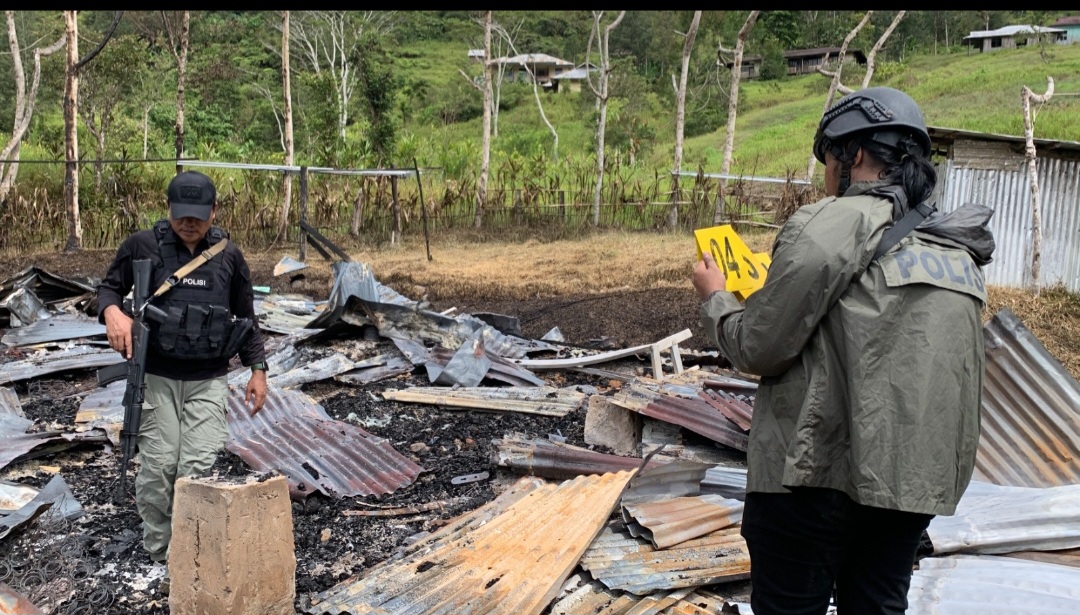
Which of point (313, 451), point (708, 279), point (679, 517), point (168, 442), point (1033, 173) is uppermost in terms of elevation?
point (1033, 173)

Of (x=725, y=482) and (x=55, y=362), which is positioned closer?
(x=725, y=482)

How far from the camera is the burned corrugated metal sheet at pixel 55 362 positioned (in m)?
7.27

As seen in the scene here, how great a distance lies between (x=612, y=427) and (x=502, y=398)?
1.37 m

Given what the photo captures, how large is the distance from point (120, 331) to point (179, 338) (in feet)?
0.77

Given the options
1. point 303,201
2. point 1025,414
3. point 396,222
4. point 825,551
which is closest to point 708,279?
point 825,551

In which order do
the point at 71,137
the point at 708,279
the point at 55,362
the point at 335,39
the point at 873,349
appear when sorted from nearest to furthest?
the point at 873,349, the point at 708,279, the point at 55,362, the point at 71,137, the point at 335,39

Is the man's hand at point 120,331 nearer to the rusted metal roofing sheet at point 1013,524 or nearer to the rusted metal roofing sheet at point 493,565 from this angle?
the rusted metal roofing sheet at point 493,565

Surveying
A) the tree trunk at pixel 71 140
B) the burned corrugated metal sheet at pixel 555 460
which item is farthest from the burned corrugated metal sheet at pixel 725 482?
the tree trunk at pixel 71 140

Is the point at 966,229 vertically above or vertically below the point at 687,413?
above

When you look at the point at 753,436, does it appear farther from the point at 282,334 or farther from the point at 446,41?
the point at 446,41

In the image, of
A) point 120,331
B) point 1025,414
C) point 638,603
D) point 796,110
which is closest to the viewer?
point 638,603

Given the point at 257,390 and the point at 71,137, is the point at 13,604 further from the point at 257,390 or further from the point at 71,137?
the point at 71,137

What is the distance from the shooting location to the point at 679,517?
4086mm

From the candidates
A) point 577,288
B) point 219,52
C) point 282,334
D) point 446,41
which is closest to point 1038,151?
point 577,288
